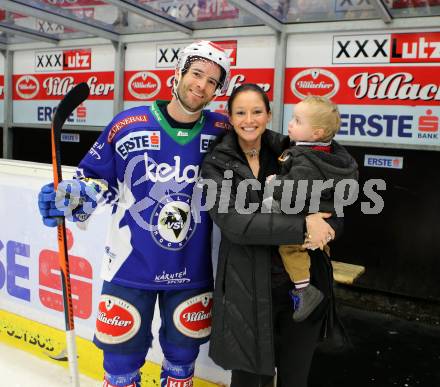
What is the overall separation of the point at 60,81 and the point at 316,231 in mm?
4771

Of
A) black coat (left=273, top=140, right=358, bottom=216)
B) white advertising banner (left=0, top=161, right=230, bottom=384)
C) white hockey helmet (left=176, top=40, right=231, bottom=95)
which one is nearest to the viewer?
black coat (left=273, top=140, right=358, bottom=216)

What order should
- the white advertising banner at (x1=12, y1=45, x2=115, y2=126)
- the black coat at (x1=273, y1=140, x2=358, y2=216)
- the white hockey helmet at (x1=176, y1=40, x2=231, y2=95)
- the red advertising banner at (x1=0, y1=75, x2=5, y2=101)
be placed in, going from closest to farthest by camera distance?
the black coat at (x1=273, y1=140, x2=358, y2=216), the white hockey helmet at (x1=176, y1=40, x2=231, y2=95), the white advertising banner at (x1=12, y1=45, x2=115, y2=126), the red advertising banner at (x1=0, y1=75, x2=5, y2=101)

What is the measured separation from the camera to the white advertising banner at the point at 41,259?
2415mm

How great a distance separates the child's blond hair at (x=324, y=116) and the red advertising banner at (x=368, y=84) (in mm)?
2642

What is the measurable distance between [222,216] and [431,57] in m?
3.01

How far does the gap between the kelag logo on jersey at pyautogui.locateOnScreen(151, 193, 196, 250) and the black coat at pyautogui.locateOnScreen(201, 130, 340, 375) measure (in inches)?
5.6

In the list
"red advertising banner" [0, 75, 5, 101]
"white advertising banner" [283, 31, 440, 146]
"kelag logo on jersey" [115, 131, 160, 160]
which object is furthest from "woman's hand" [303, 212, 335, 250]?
Result: "red advertising banner" [0, 75, 5, 101]

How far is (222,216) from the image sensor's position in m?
1.50

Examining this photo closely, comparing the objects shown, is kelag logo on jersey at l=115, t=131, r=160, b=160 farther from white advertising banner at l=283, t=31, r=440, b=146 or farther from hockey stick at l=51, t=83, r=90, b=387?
white advertising banner at l=283, t=31, r=440, b=146

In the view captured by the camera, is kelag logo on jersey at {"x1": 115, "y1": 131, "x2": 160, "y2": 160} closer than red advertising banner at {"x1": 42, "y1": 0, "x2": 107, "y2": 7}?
Yes

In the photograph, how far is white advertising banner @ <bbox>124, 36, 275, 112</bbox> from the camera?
14.4 feet

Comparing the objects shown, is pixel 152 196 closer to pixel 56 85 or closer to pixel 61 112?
pixel 61 112

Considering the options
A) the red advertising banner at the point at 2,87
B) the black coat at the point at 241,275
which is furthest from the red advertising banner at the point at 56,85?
the black coat at the point at 241,275

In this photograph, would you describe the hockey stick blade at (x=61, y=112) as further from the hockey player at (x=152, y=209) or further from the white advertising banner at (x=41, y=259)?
the white advertising banner at (x=41, y=259)
